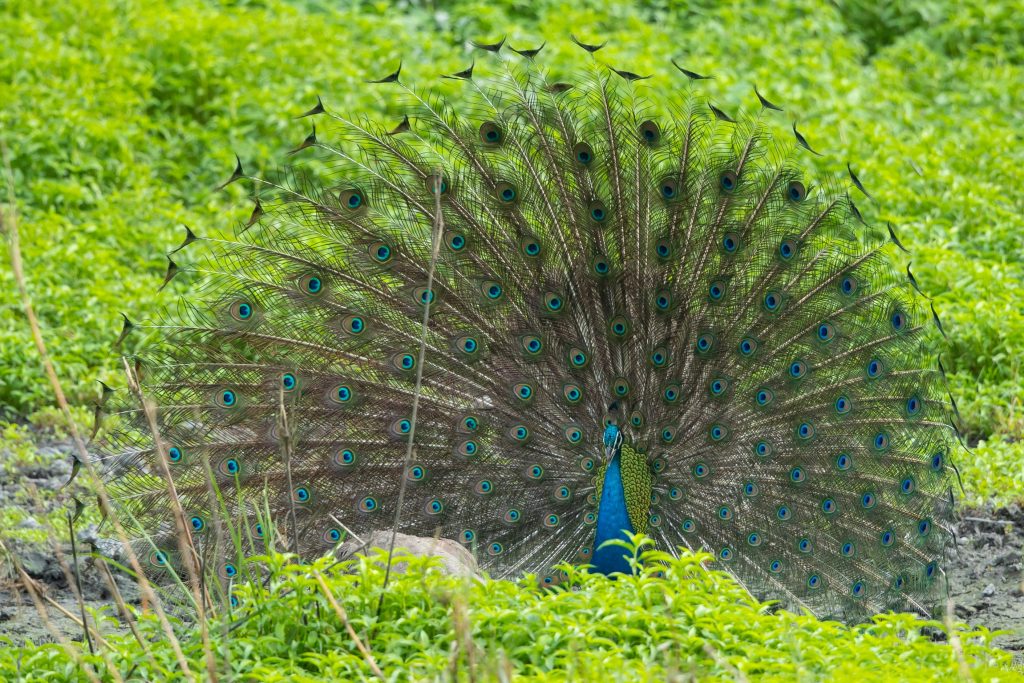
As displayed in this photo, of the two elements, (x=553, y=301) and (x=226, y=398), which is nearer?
(x=226, y=398)

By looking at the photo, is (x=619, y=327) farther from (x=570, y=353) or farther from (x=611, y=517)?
(x=611, y=517)

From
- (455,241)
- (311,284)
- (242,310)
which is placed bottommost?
(242,310)

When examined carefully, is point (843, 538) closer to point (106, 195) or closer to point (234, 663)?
point (234, 663)

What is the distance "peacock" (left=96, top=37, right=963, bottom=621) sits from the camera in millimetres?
5281

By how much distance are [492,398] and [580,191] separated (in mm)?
946

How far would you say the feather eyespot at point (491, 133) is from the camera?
17.6 feet

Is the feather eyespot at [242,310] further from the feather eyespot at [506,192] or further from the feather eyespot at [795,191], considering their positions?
the feather eyespot at [795,191]

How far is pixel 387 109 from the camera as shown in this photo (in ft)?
33.1

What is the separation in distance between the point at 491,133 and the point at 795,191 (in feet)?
4.19

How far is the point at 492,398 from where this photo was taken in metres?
5.47

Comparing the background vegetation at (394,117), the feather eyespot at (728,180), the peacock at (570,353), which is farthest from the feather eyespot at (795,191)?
the background vegetation at (394,117)

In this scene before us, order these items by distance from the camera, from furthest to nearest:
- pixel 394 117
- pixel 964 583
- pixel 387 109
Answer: pixel 387 109 → pixel 394 117 → pixel 964 583

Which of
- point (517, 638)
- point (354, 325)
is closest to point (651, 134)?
point (354, 325)

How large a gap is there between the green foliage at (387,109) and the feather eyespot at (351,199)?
225 centimetres
